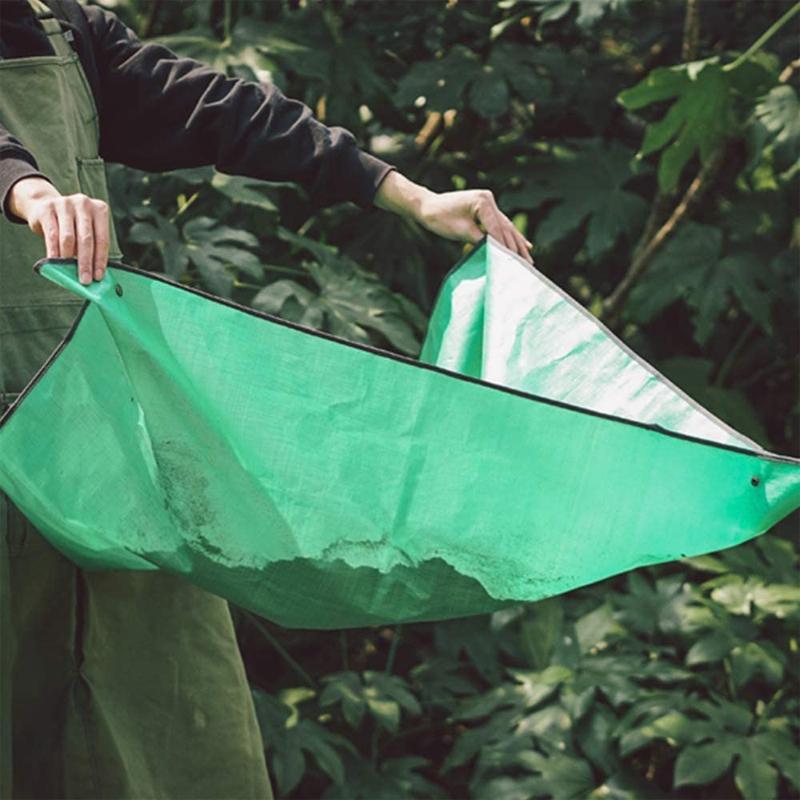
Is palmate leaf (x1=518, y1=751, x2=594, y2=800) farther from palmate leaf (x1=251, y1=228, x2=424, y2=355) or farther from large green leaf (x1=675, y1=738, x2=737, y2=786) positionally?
palmate leaf (x1=251, y1=228, x2=424, y2=355)

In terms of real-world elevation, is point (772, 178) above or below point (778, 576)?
above

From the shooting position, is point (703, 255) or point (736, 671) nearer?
point (736, 671)

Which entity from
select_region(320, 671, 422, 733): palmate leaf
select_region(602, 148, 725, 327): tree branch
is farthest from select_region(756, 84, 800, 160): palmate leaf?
select_region(320, 671, 422, 733): palmate leaf

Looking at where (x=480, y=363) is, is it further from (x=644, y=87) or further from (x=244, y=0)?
(x=244, y=0)

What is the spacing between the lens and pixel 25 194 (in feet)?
3.53

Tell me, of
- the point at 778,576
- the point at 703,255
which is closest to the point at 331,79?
the point at 703,255

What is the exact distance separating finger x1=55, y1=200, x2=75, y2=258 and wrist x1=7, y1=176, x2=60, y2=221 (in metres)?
0.03

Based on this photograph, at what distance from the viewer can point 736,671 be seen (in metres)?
2.23

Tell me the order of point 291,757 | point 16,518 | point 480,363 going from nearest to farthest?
point 16,518, point 480,363, point 291,757

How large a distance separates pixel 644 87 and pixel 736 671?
870 mm

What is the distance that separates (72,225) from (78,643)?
44 cm

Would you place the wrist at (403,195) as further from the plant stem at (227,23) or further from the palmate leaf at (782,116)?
the palmate leaf at (782,116)

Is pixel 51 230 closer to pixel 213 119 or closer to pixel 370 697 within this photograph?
pixel 213 119

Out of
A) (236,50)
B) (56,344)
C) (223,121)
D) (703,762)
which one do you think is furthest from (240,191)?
(703,762)
